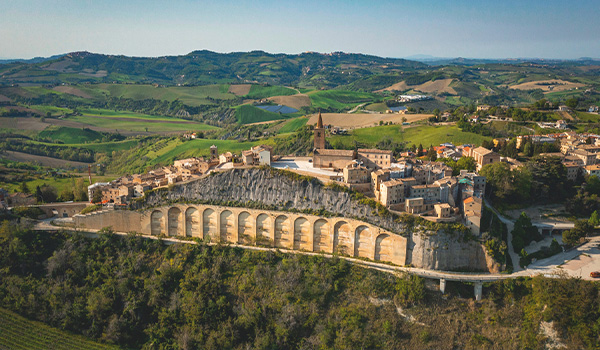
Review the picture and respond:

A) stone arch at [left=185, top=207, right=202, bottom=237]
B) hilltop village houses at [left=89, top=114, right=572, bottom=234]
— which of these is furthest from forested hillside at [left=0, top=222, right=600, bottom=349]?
hilltop village houses at [left=89, top=114, right=572, bottom=234]

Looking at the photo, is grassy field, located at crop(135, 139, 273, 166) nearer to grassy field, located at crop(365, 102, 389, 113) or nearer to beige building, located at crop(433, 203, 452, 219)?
beige building, located at crop(433, 203, 452, 219)

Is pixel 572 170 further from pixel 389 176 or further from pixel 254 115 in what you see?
pixel 254 115

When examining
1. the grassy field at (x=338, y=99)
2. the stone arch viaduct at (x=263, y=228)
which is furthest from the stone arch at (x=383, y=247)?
the grassy field at (x=338, y=99)

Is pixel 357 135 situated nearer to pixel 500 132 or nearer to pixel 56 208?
pixel 500 132

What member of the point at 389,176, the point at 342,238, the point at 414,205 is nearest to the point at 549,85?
the point at 389,176

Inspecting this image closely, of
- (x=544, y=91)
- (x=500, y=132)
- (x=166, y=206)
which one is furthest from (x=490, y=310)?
(x=544, y=91)
